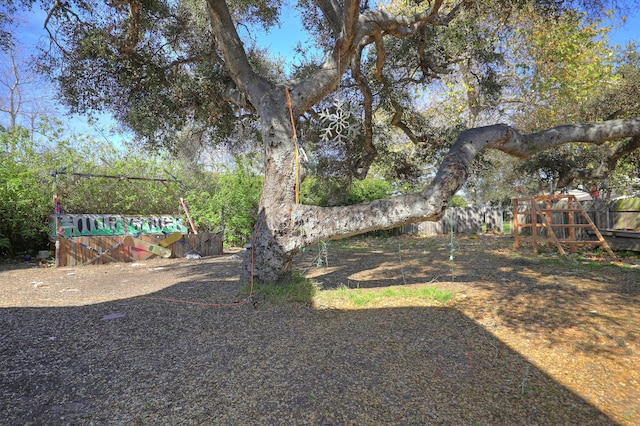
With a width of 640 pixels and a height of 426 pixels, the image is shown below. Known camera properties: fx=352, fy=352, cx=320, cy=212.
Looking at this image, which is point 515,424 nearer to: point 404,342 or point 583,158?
point 404,342

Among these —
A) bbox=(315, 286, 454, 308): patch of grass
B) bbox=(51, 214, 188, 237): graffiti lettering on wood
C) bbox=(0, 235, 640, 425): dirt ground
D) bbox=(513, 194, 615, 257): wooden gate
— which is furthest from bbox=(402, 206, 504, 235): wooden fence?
bbox=(315, 286, 454, 308): patch of grass

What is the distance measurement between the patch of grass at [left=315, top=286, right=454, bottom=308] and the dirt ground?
160 millimetres

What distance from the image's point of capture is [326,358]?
9.74 ft

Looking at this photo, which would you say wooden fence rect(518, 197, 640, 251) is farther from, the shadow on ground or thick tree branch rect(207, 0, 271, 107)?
thick tree branch rect(207, 0, 271, 107)

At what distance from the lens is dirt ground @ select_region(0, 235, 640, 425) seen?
2207 millimetres

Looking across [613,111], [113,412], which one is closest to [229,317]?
[113,412]

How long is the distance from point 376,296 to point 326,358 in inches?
77.5

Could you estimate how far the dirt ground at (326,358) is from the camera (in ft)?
7.24

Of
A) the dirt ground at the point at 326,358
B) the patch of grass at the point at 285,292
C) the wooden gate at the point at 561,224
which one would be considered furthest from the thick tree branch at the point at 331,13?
the wooden gate at the point at 561,224

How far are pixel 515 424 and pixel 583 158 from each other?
13.1 metres

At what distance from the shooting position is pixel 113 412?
7.14ft

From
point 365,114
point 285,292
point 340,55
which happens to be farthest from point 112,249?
point 340,55

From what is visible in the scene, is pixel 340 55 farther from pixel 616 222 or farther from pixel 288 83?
pixel 616 222

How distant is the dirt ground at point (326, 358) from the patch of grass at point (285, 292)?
0.15m
